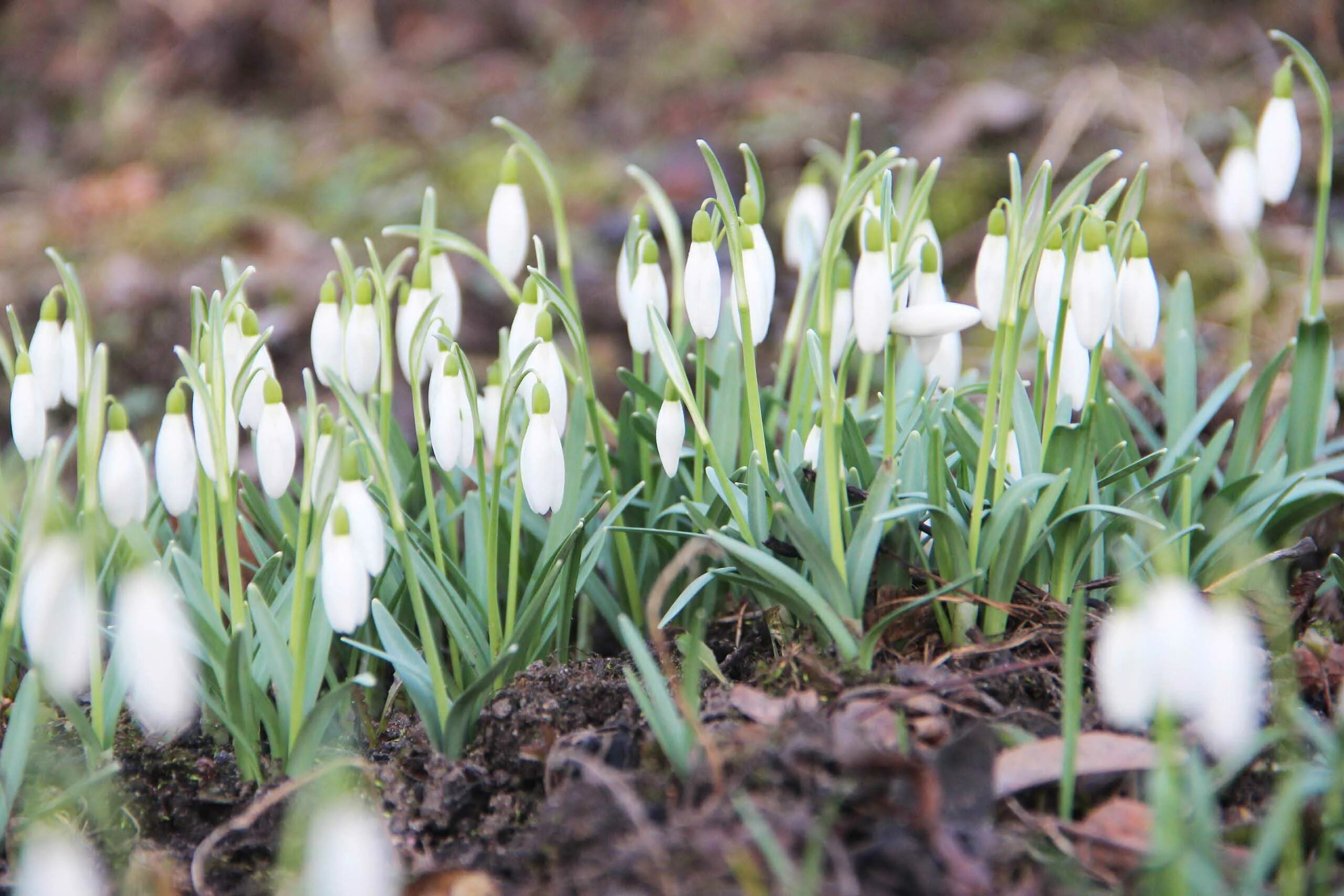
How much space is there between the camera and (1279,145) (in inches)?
73.7

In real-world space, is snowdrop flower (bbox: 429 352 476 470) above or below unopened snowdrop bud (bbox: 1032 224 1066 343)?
below

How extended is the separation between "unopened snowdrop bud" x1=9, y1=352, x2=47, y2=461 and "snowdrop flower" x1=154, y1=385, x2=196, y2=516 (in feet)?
0.90

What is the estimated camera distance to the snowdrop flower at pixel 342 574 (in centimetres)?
126

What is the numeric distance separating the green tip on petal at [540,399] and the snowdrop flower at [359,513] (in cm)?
25

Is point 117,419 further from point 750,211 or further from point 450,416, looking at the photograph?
point 750,211

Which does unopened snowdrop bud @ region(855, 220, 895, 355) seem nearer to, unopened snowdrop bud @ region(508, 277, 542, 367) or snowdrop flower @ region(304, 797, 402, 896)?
unopened snowdrop bud @ region(508, 277, 542, 367)

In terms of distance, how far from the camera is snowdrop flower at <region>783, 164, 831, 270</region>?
204 centimetres

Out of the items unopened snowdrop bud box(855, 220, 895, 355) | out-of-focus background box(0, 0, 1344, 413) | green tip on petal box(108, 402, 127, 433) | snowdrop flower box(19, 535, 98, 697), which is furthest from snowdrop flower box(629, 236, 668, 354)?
out-of-focus background box(0, 0, 1344, 413)

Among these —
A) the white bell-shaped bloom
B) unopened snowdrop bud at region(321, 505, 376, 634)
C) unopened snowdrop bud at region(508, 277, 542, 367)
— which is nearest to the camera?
unopened snowdrop bud at region(321, 505, 376, 634)

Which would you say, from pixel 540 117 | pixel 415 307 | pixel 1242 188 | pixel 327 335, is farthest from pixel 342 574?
pixel 540 117

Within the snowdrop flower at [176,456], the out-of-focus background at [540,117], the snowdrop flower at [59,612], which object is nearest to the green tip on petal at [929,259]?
the snowdrop flower at [176,456]

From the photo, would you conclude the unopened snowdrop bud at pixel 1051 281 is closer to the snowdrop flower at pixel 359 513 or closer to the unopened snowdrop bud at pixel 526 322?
the unopened snowdrop bud at pixel 526 322

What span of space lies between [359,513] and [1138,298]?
3.42 feet

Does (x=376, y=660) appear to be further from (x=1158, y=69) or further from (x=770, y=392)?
(x=1158, y=69)
